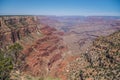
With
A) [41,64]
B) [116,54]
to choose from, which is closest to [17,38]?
[41,64]

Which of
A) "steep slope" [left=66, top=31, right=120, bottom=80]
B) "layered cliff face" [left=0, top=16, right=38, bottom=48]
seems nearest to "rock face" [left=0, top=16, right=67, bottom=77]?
"layered cliff face" [left=0, top=16, right=38, bottom=48]

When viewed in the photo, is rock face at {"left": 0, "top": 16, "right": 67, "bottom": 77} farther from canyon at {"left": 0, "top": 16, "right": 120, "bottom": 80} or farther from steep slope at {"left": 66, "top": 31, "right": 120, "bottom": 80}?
steep slope at {"left": 66, "top": 31, "right": 120, "bottom": 80}

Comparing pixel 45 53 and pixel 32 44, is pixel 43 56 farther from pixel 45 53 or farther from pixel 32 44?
pixel 32 44

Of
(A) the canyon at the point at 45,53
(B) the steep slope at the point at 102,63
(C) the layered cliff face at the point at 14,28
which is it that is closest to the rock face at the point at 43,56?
(A) the canyon at the point at 45,53

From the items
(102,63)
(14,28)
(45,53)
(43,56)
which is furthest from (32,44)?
(102,63)

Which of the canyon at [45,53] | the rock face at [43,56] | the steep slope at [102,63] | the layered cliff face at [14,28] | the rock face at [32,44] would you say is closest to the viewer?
the steep slope at [102,63]

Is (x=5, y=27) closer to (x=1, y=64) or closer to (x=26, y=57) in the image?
(x=26, y=57)

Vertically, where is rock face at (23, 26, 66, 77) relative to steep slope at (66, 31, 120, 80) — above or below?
below

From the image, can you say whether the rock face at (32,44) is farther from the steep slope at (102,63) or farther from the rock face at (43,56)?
the steep slope at (102,63)
